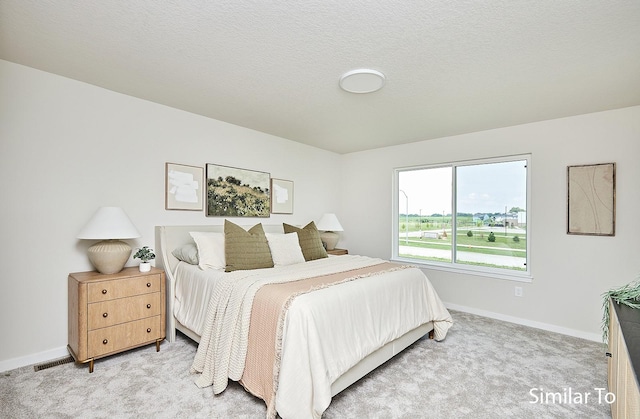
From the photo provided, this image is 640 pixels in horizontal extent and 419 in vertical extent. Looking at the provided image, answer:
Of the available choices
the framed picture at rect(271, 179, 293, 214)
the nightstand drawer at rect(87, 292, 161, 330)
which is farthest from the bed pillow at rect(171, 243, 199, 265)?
the framed picture at rect(271, 179, 293, 214)

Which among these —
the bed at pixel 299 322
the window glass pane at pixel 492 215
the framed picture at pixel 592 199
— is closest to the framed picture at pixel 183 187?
the bed at pixel 299 322

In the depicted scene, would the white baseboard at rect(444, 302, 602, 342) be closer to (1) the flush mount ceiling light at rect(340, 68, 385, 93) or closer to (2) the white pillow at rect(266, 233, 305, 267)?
(2) the white pillow at rect(266, 233, 305, 267)

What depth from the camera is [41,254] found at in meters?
2.49

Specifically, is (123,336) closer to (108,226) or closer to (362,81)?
(108,226)

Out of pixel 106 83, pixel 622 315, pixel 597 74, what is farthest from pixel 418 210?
pixel 106 83

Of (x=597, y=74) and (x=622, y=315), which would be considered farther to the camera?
(x=597, y=74)

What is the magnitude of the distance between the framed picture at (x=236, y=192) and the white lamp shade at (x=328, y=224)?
0.90 m

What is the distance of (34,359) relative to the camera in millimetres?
2451

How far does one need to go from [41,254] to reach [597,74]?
15.3 ft

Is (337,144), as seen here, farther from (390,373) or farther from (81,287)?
(81,287)

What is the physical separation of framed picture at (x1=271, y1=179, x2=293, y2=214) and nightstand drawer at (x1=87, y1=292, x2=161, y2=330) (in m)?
1.94

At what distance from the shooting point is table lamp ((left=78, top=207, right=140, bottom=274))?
8.12 feet

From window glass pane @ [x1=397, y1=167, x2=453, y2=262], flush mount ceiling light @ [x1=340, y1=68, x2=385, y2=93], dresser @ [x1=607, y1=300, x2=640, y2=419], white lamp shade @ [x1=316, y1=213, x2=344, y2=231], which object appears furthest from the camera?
Answer: white lamp shade @ [x1=316, y1=213, x2=344, y2=231]

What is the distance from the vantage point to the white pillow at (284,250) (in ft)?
10.5
